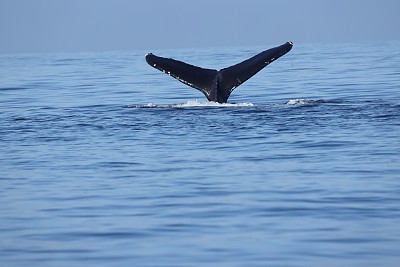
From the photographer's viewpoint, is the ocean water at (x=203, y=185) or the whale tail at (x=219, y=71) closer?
the ocean water at (x=203, y=185)

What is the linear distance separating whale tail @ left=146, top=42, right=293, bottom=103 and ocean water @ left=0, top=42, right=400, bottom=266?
1.45 feet

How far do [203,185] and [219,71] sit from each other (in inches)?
270

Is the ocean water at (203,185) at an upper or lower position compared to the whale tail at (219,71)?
lower

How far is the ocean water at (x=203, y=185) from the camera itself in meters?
9.47

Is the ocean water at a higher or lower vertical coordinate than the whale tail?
lower

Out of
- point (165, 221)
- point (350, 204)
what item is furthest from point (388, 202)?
point (165, 221)

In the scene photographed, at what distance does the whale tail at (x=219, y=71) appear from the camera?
18.5 m

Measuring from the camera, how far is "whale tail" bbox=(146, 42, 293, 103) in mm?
18531

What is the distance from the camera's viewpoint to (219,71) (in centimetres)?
1906

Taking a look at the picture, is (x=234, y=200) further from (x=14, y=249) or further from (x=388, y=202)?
(x=14, y=249)

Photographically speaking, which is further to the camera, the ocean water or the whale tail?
the whale tail

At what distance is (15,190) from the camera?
1263 cm

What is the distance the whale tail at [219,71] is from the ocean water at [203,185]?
0.44 metres

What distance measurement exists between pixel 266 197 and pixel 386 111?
7158 mm
